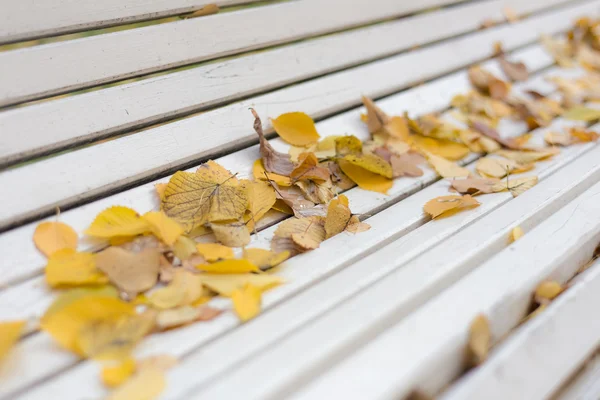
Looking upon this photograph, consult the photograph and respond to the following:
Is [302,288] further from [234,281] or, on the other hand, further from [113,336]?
[113,336]

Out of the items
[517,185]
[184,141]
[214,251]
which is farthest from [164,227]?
[517,185]

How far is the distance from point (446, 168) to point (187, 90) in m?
0.71

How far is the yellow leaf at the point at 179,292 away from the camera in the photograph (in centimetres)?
93

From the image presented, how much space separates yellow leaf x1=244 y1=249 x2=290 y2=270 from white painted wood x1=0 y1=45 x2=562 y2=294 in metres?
0.27

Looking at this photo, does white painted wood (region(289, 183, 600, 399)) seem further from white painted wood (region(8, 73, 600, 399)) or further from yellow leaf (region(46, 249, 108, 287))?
yellow leaf (region(46, 249, 108, 287))

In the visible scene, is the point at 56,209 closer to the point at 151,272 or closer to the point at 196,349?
the point at 151,272

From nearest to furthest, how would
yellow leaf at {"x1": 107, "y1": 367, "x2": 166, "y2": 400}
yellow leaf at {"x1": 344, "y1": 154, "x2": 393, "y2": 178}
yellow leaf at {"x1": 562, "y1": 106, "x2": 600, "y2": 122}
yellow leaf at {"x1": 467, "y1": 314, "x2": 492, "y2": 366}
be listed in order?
yellow leaf at {"x1": 107, "y1": 367, "x2": 166, "y2": 400}
yellow leaf at {"x1": 467, "y1": 314, "x2": 492, "y2": 366}
yellow leaf at {"x1": 344, "y1": 154, "x2": 393, "y2": 178}
yellow leaf at {"x1": 562, "y1": 106, "x2": 600, "y2": 122}

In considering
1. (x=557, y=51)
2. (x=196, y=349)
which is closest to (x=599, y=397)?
(x=196, y=349)

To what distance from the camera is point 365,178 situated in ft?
4.51

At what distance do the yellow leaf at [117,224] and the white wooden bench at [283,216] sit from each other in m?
0.04

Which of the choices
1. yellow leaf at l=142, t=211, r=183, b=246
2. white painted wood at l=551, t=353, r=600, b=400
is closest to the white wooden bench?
white painted wood at l=551, t=353, r=600, b=400

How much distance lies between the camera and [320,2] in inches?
64.2

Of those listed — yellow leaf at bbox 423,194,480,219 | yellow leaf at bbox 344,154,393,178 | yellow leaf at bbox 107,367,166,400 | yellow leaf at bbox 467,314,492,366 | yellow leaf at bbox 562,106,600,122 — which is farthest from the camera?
yellow leaf at bbox 562,106,600,122

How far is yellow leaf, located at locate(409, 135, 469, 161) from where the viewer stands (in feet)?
5.04
